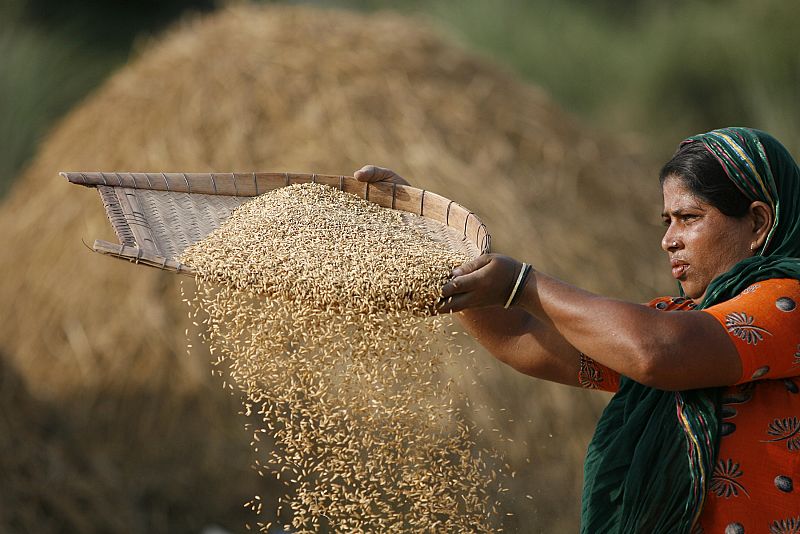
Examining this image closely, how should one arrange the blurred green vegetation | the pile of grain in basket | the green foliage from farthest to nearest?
the green foliage, the blurred green vegetation, the pile of grain in basket

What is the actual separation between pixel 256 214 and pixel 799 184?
114 centimetres

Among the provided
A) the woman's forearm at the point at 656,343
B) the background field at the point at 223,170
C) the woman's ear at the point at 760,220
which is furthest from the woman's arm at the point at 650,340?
the background field at the point at 223,170

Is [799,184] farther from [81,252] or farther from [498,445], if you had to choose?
[81,252]

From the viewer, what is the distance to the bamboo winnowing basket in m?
1.97

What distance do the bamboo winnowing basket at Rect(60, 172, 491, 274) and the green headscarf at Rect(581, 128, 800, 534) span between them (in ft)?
1.52

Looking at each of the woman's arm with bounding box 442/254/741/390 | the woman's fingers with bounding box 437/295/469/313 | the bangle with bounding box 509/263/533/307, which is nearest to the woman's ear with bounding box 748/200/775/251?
the woman's arm with bounding box 442/254/741/390

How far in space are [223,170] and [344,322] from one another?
2.94m

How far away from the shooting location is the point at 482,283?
5.67 ft

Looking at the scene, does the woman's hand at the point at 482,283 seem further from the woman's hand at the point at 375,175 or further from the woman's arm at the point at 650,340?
the woman's hand at the point at 375,175

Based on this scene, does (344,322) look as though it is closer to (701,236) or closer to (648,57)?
(701,236)

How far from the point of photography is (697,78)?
757 centimetres

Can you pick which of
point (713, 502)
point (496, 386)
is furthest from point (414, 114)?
point (713, 502)

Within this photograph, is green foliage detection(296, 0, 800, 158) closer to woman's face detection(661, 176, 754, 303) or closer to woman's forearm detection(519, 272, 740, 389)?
woman's face detection(661, 176, 754, 303)

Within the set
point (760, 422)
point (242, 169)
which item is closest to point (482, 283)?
point (760, 422)
